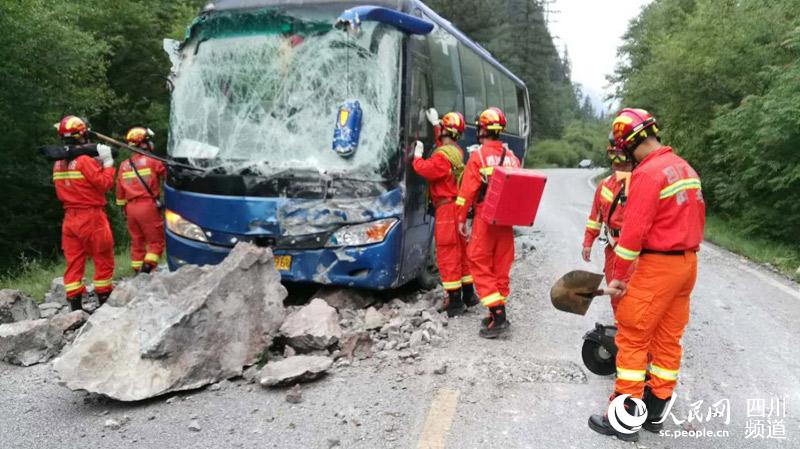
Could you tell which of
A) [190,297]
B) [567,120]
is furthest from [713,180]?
[567,120]

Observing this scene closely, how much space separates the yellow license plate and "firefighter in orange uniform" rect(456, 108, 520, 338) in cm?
152

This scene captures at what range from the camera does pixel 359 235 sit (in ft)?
17.0

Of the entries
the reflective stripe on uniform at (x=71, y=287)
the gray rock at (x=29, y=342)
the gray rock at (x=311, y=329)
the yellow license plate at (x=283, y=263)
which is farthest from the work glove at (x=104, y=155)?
the gray rock at (x=311, y=329)

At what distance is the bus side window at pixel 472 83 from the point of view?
→ 292 inches

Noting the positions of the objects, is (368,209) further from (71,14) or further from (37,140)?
(71,14)

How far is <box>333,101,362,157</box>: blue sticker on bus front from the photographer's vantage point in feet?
17.0

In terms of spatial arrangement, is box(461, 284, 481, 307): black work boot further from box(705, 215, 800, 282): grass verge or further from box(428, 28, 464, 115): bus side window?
box(705, 215, 800, 282): grass verge

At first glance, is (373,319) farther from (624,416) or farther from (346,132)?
(624,416)

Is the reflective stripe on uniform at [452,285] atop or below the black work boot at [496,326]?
atop

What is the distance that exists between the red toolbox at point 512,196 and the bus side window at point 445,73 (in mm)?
1602

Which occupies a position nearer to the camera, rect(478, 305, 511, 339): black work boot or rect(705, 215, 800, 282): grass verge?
rect(478, 305, 511, 339): black work boot

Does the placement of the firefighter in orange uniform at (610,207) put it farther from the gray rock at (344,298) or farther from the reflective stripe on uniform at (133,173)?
the reflective stripe on uniform at (133,173)

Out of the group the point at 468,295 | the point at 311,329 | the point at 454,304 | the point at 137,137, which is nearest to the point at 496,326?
the point at 454,304

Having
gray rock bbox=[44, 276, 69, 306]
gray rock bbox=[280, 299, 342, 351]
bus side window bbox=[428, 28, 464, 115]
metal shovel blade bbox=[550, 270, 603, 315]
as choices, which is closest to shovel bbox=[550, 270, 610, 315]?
metal shovel blade bbox=[550, 270, 603, 315]
